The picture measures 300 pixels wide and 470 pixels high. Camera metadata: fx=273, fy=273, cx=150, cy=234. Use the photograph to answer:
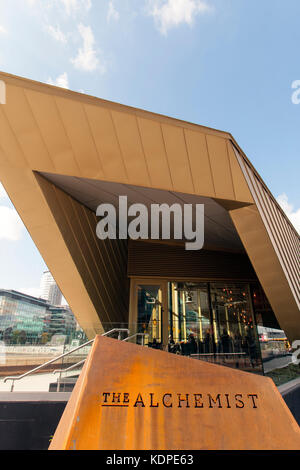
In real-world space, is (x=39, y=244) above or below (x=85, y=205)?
below

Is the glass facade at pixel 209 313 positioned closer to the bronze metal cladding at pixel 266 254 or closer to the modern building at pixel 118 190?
the modern building at pixel 118 190

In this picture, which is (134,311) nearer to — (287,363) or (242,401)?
(287,363)

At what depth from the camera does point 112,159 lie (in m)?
7.41

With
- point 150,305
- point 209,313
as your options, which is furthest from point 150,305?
point 209,313

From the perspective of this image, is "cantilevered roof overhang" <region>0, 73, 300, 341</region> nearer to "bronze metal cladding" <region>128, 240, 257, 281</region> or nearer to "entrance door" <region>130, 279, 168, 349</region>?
"entrance door" <region>130, 279, 168, 349</region>

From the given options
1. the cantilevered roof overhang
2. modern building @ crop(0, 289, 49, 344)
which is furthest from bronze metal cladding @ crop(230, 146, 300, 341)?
modern building @ crop(0, 289, 49, 344)

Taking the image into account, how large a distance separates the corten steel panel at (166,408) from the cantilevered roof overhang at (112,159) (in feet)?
20.0

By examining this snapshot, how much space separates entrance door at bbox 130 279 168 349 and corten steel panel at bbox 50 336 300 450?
39.5ft

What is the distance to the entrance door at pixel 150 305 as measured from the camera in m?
13.9

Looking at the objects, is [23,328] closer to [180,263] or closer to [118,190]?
[118,190]

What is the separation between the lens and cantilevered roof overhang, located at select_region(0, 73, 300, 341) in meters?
6.87
